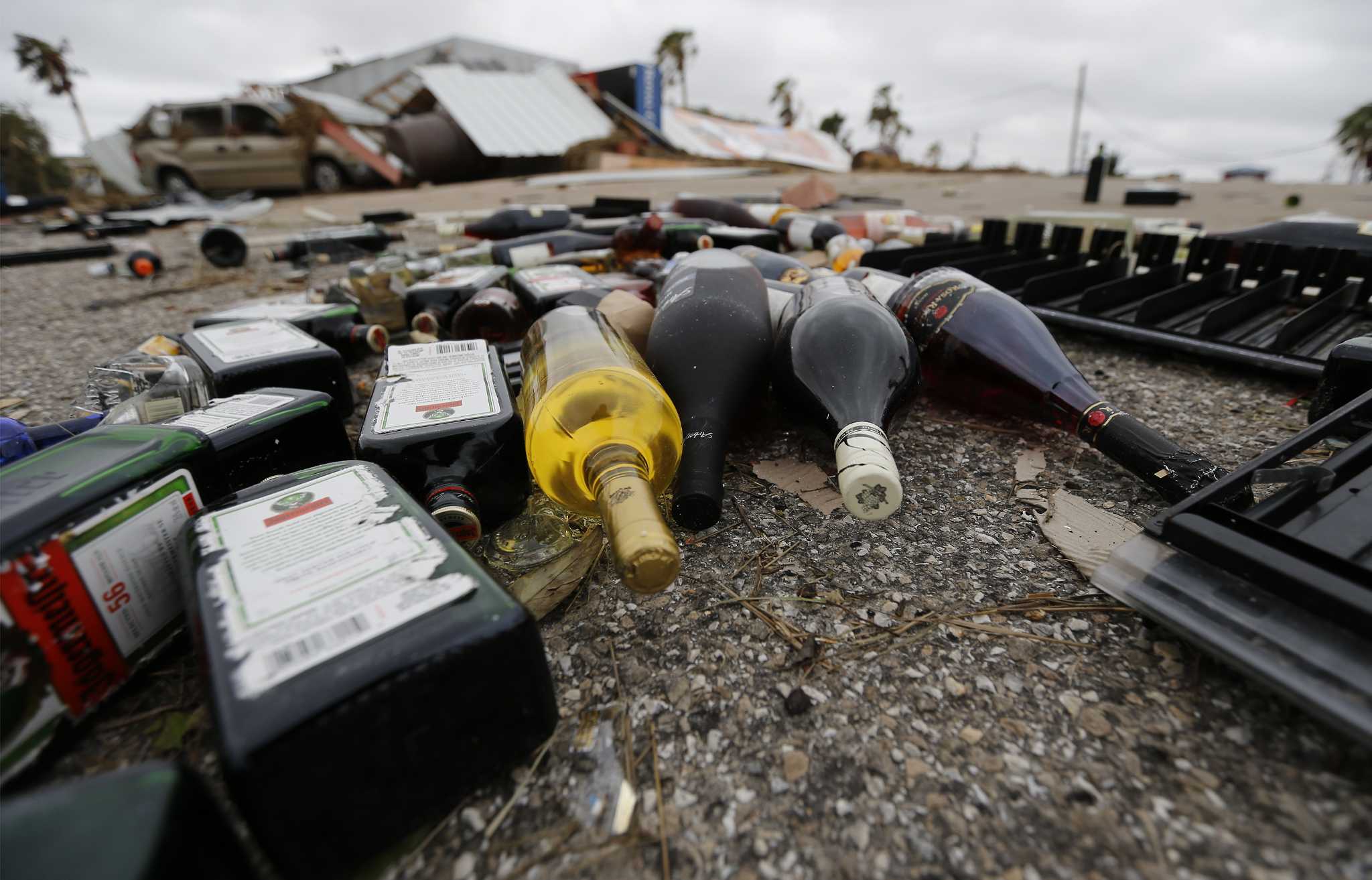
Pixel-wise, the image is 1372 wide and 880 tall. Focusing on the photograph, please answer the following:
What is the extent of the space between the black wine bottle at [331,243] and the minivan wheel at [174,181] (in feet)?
25.0

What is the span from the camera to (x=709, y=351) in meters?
1.05

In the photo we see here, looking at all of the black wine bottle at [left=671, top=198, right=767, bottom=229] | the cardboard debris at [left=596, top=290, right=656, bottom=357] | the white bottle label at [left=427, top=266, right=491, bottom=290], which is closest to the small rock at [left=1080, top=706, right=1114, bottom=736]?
the cardboard debris at [left=596, top=290, right=656, bottom=357]

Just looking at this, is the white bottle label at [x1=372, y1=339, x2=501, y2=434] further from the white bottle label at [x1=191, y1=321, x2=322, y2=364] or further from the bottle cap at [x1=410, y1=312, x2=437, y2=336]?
the bottle cap at [x1=410, y1=312, x2=437, y2=336]

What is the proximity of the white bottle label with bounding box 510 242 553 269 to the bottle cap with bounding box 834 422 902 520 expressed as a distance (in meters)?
1.65

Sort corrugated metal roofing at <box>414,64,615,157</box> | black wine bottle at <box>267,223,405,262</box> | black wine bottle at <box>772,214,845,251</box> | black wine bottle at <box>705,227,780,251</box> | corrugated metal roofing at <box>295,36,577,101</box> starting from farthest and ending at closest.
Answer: corrugated metal roofing at <box>295,36,577,101</box>, corrugated metal roofing at <box>414,64,615,157</box>, black wine bottle at <box>267,223,405,262</box>, black wine bottle at <box>772,214,845,251</box>, black wine bottle at <box>705,227,780,251</box>

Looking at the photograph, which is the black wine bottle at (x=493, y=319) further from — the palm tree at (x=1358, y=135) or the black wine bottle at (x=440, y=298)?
the palm tree at (x=1358, y=135)

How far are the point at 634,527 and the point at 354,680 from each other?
26cm

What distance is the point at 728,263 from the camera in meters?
1.26

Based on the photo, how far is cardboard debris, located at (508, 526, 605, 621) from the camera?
77 centimetres

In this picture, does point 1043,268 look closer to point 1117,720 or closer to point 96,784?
point 1117,720

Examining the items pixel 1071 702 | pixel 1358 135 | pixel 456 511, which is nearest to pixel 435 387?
pixel 456 511

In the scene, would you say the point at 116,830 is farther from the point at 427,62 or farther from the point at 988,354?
the point at 427,62

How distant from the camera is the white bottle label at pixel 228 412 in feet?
2.65

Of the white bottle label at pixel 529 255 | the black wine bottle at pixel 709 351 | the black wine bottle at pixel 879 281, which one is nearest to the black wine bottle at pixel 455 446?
the black wine bottle at pixel 709 351
